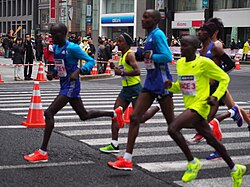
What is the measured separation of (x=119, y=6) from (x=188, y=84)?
65322mm

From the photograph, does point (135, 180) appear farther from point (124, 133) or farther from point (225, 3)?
point (225, 3)

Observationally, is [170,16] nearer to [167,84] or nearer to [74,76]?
[74,76]

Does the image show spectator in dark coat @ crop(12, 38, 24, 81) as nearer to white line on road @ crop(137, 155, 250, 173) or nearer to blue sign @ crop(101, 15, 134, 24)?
white line on road @ crop(137, 155, 250, 173)

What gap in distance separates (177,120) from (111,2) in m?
67.3

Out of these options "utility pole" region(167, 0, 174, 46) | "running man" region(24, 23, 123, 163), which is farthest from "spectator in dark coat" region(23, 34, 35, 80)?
"utility pole" region(167, 0, 174, 46)

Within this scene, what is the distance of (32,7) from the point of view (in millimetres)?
89875

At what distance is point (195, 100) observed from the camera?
600 cm

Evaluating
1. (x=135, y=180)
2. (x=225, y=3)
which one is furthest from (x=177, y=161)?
(x=225, y=3)

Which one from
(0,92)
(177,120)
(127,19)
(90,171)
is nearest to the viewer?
(177,120)

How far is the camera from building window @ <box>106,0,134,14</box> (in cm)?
6850

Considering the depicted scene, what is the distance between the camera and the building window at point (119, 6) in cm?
6850

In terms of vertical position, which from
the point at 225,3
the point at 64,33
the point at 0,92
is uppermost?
the point at 225,3

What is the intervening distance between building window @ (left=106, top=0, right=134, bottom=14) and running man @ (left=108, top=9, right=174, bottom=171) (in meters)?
61.9

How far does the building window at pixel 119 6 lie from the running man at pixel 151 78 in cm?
6192
